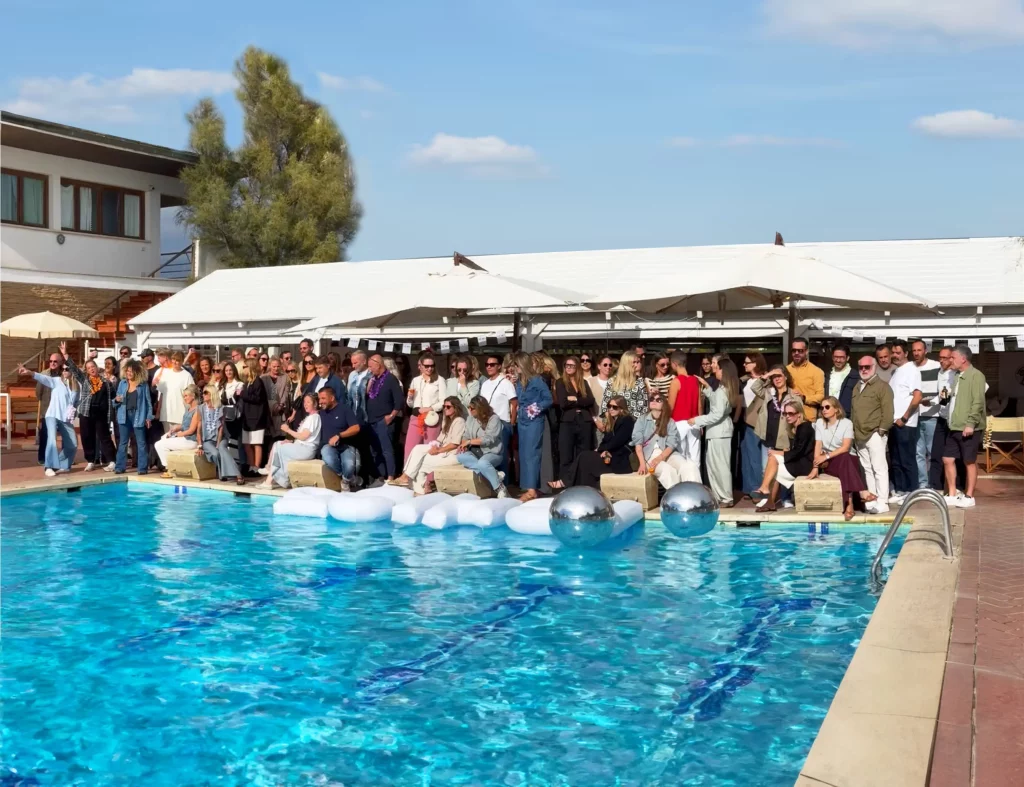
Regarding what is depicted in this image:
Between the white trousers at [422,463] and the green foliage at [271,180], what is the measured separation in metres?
24.2

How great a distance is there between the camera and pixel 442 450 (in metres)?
12.8

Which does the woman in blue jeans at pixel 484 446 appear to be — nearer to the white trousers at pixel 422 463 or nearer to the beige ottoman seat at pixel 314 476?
the white trousers at pixel 422 463

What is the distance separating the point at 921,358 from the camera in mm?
11977

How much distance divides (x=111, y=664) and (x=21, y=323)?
55.5 ft

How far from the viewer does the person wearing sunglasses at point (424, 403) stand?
13344mm

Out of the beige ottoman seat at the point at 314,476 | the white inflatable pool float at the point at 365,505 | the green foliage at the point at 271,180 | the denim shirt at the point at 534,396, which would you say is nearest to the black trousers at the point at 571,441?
the denim shirt at the point at 534,396

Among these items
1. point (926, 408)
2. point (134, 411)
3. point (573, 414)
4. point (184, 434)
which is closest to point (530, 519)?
point (573, 414)

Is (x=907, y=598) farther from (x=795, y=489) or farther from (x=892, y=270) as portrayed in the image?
(x=892, y=270)

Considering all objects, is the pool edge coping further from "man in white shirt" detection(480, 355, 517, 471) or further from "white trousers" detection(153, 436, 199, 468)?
"white trousers" detection(153, 436, 199, 468)

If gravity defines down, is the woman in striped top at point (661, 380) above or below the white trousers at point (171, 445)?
above

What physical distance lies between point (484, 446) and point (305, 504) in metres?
2.24

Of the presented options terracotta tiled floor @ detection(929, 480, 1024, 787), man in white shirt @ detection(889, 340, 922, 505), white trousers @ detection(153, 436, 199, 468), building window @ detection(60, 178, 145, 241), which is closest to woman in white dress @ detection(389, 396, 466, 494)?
white trousers @ detection(153, 436, 199, 468)

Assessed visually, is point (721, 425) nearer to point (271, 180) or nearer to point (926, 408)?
point (926, 408)

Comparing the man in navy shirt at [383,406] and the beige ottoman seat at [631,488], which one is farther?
the man in navy shirt at [383,406]
